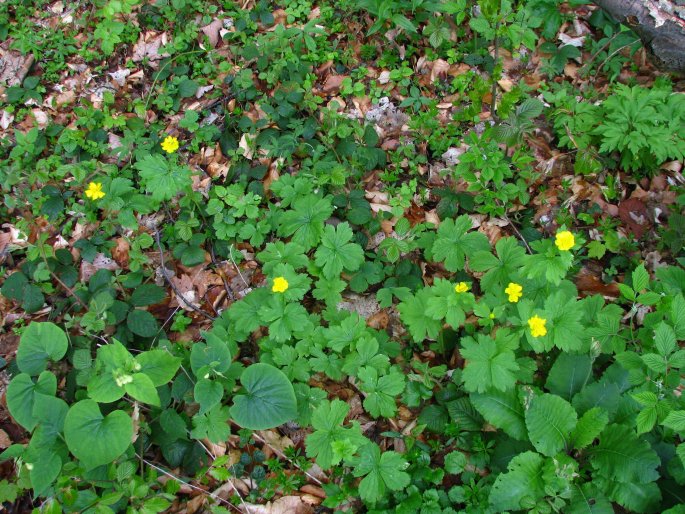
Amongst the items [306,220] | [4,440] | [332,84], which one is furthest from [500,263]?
[4,440]

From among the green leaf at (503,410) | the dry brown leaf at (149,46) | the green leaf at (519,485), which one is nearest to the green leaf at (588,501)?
the green leaf at (519,485)

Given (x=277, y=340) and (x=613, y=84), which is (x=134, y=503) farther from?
(x=613, y=84)

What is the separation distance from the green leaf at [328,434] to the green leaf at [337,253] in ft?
2.45

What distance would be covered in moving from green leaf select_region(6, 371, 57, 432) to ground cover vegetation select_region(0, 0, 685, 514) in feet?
0.05

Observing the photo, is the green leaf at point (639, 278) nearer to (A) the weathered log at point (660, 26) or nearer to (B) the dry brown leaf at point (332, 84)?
(A) the weathered log at point (660, 26)

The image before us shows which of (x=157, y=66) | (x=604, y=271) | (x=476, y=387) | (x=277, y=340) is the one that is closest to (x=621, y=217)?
(x=604, y=271)

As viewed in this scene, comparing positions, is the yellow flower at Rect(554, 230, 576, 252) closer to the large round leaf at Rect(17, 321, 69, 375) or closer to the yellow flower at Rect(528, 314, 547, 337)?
the yellow flower at Rect(528, 314, 547, 337)

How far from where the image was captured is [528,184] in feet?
11.0

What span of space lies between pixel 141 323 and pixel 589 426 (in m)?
2.41

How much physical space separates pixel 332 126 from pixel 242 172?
2.34 feet

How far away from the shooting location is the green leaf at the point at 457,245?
2.73 m

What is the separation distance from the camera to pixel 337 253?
2799 millimetres

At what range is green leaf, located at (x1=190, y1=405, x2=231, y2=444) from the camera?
8.07 ft

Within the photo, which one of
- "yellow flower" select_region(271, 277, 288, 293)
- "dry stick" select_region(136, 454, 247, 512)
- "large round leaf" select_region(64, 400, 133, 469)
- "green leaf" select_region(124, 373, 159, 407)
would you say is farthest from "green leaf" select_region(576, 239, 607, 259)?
"large round leaf" select_region(64, 400, 133, 469)
